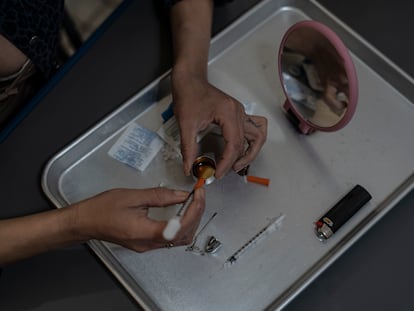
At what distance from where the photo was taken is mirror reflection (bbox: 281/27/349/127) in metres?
0.83

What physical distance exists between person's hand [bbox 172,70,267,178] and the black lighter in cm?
16

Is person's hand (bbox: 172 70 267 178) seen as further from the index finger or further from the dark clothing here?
the dark clothing

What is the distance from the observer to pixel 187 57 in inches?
35.9

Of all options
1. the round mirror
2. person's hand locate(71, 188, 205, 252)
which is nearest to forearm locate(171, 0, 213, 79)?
the round mirror

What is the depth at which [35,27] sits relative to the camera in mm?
877

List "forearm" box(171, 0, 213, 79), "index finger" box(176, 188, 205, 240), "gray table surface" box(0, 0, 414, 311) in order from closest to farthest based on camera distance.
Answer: "index finger" box(176, 188, 205, 240)
"gray table surface" box(0, 0, 414, 311)
"forearm" box(171, 0, 213, 79)

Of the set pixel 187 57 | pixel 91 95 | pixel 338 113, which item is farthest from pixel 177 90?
pixel 338 113

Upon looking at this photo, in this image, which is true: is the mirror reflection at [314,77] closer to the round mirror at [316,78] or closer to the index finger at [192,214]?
the round mirror at [316,78]

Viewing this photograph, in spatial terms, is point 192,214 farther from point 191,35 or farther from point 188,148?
point 191,35

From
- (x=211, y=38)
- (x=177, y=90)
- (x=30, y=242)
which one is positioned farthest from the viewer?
(x=211, y=38)

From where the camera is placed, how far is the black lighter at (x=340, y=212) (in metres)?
0.84

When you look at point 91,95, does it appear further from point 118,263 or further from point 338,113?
point 338,113

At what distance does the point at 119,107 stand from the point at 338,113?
39 centimetres

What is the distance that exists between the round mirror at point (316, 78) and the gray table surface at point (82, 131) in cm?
16
